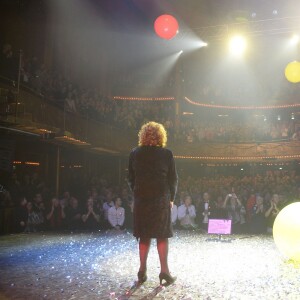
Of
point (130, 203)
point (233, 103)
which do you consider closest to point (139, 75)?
point (233, 103)

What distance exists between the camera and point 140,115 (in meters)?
20.1

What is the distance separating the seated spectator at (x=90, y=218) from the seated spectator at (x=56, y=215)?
2.46 ft

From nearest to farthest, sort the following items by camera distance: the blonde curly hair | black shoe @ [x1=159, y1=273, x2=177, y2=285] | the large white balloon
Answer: black shoe @ [x1=159, y1=273, x2=177, y2=285] < the blonde curly hair < the large white balloon

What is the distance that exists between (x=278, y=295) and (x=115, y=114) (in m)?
15.3

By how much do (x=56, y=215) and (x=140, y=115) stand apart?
28.1 feet

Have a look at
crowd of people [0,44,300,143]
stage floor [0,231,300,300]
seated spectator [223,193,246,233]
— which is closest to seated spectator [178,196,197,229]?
seated spectator [223,193,246,233]

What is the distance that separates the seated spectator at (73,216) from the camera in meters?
13.1

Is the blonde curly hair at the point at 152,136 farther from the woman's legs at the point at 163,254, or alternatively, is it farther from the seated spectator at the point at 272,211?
the seated spectator at the point at 272,211

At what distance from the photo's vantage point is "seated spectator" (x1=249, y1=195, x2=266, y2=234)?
13.4 m

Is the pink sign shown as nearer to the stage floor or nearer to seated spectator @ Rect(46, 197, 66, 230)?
the stage floor

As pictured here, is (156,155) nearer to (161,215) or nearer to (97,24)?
(161,215)

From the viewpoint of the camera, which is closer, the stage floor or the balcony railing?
the stage floor

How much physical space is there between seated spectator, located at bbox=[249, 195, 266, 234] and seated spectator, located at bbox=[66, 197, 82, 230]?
19.9 feet

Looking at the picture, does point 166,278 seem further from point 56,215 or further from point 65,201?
point 65,201
